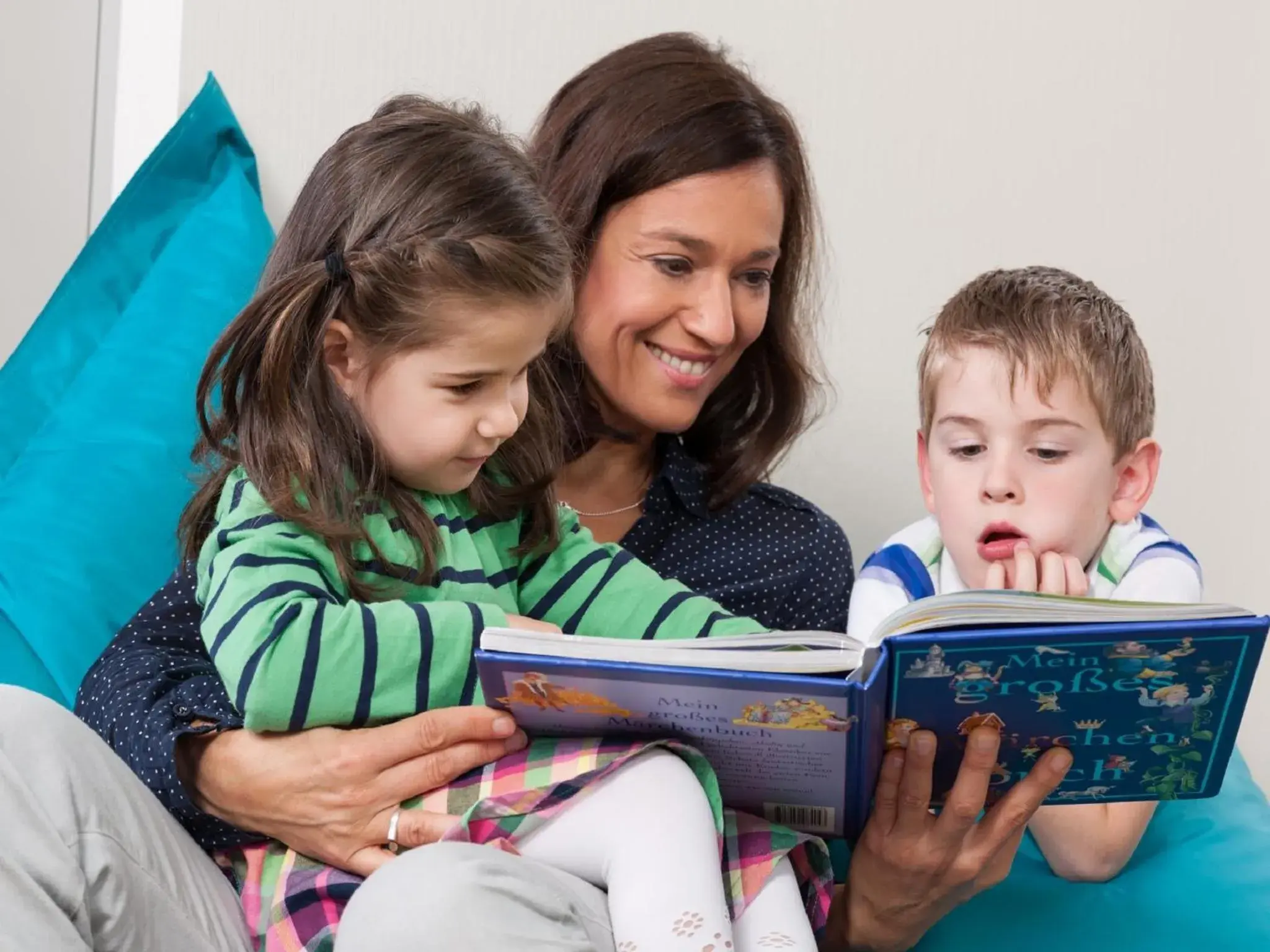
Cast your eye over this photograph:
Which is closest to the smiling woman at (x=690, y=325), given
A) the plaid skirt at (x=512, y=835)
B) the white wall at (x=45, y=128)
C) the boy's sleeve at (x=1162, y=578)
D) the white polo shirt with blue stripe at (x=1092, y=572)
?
the white polo shirt with blue stripe at (x=1092, y=572)

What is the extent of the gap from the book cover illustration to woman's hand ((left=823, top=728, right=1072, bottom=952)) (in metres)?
0.06

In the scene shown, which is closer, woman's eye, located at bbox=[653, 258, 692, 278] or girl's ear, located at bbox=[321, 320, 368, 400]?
girl's ear, located at bbox=[321, 320, 368, 400]

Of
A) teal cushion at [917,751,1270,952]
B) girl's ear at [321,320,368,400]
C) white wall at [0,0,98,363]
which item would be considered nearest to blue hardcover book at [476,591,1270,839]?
teal cushion at [917,751,1270,952]

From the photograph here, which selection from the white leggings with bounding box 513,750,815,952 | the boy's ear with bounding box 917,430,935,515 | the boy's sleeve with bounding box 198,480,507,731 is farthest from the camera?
the boy's ear with bounding box 917,430,935,515

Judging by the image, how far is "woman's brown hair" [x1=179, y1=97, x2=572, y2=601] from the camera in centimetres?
130

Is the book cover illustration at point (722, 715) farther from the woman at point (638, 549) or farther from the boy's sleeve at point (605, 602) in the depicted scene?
Answer: the boy's sleeve at point (605, 602)

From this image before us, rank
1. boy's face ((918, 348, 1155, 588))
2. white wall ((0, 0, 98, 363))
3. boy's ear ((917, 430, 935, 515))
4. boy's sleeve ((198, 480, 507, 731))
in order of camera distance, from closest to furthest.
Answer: boy's sleeve ((198, 480, 507, 731))
boy's face ((918, 348, 1155, 588))
boy's ear ((917, 430, 935, 515))
white wall ((0, 0, 98, 363))

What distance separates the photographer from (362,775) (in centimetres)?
126

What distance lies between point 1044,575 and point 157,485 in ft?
3.27

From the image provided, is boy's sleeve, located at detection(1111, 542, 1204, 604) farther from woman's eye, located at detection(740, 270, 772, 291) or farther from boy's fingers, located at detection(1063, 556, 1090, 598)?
woman's eye, located at detection(740, 270, 772, 291)

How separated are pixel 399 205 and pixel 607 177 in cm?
41

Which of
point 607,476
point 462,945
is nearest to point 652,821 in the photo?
point 462,945

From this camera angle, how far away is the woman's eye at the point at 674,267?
67.1 inches

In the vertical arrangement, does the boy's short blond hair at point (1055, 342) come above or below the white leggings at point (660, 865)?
above
